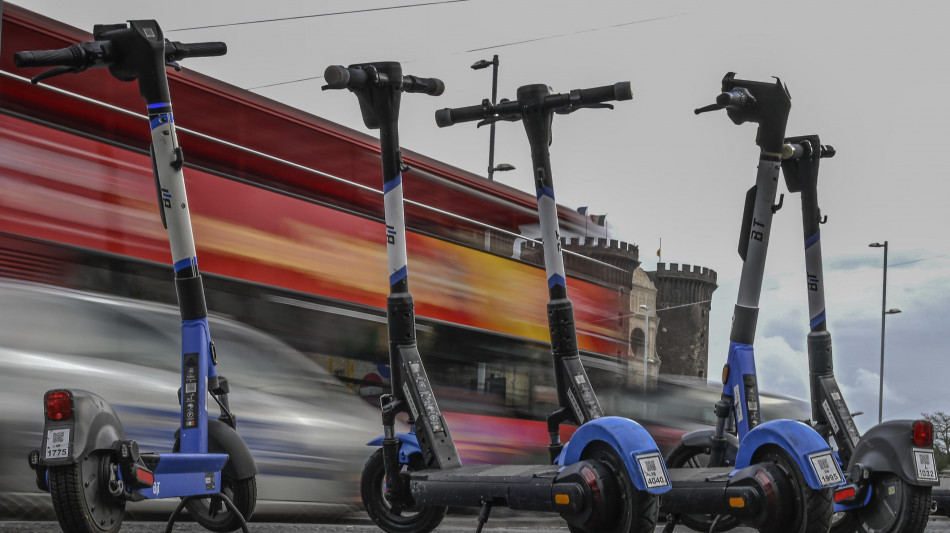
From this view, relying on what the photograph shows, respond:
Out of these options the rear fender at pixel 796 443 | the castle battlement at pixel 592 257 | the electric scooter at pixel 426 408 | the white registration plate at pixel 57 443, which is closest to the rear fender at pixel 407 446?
the electric scooter at pixel 426 408

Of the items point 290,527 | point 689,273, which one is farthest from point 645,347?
point 689,273

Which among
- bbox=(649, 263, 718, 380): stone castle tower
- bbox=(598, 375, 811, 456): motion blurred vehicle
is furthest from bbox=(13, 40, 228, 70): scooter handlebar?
bbox=(649, 263, 718, 380): stone castle tower

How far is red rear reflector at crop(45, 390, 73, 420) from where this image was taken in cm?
545

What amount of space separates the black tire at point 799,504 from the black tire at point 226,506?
2.80m

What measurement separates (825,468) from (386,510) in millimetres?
2694

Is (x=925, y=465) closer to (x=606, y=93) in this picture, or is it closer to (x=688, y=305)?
(x=606, y=93)

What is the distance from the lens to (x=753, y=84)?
7684 millimetres

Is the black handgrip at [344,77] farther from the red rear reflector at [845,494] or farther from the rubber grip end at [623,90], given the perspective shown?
the red rear reflector at [845,494]

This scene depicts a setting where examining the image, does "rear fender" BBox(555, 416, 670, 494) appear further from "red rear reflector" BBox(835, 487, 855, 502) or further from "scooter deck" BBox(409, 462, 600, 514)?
"red rear reflector" BBox(835, 487, 855, 502)

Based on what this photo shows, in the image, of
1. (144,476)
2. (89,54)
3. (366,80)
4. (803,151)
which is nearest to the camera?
(144,476)

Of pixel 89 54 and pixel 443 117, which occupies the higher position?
pixel 443 117

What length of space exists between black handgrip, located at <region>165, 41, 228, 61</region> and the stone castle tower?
33015 millimetres

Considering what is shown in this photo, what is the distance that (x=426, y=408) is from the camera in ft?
22.8

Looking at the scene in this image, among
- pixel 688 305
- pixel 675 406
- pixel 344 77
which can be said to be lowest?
pixel 675 406
